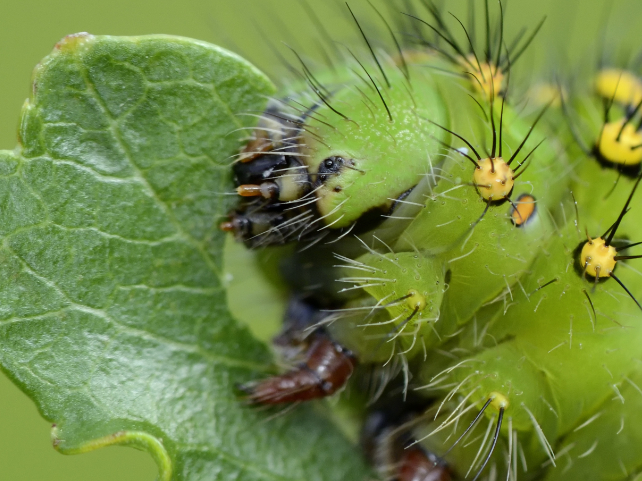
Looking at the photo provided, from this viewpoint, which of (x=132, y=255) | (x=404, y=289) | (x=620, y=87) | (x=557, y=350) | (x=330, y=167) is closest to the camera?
(x=330, y=167)

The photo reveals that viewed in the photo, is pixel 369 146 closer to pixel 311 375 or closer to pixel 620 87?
pixel 311 375

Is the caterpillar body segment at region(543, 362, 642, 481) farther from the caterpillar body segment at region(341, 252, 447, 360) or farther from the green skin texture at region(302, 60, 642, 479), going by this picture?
the caterpillar body segment at region(341, 252, 447, 360)

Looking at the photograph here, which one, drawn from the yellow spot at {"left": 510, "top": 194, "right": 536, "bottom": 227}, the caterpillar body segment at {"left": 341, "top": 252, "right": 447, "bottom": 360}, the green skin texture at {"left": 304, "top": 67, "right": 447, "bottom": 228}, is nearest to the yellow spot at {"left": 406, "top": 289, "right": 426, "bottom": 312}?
the caterpillar body segment at {"left": 341, "top": 252, "right": 447, "bottom": 360}

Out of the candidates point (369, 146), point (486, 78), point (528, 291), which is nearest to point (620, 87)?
point (486, 78)

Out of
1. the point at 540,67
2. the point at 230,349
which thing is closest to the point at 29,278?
the point at 230,349

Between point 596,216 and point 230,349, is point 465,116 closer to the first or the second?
point 596,216

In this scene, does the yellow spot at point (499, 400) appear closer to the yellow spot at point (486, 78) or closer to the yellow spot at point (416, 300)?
the yellow spot at point (416, 300)
